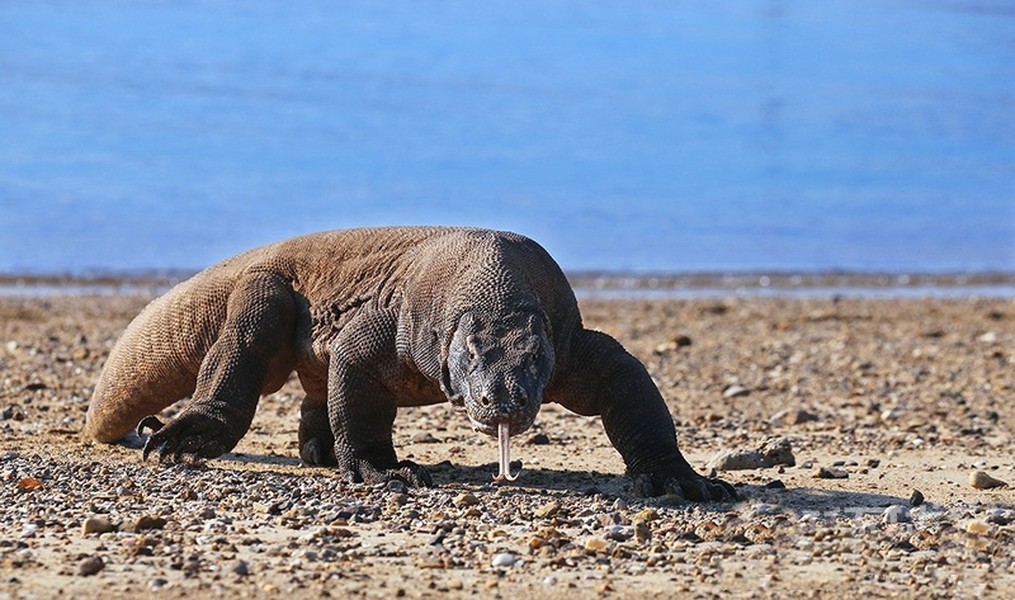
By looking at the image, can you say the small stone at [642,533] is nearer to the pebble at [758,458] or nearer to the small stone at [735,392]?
the pebble at [758,458]

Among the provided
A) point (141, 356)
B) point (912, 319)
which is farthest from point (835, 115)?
point (141, 356)

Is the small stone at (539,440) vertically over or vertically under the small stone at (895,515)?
under

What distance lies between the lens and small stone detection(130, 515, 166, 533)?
828 centimetres

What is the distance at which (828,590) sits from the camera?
7625 mm

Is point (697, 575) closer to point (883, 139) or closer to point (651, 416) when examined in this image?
point (651, 416)

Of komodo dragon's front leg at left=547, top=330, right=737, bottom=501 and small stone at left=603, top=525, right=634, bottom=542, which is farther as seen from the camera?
komodo dragon's front leg at left=547, top=330, right=737, bottom=501

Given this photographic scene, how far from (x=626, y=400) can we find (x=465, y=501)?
3.41 feet

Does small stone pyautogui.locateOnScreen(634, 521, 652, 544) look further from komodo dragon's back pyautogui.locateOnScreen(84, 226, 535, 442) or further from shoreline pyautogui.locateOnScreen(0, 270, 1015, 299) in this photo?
shoreline pyautogui.locateOnScreen(0, 270, 1015, 299)

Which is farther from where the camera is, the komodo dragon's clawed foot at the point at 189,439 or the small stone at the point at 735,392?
the small stone at the point at 735,392

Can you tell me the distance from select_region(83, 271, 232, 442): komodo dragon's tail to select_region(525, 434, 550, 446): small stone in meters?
2.04

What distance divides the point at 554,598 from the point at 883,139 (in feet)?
111

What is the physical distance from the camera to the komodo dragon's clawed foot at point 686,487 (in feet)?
30.4

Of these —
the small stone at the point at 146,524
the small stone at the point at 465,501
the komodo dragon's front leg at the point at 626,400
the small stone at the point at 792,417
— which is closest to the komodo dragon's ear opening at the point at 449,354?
the small stone at the point at 465,501

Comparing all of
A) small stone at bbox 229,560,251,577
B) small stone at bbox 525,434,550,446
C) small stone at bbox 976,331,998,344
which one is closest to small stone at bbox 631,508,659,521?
small stone at bbox 229,560,251,577
